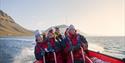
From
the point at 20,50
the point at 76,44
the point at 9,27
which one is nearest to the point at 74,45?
the point at 76,44

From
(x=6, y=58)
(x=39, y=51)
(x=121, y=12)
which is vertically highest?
(x=121, y=12)

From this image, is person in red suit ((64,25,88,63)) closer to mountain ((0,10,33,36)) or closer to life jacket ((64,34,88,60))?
life jacket ((64,34,88,60))

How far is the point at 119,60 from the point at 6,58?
5.62ft

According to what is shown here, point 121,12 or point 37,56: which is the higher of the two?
point 121,12

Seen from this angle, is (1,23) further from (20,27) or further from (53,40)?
(53,40)

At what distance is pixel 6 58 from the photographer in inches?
150

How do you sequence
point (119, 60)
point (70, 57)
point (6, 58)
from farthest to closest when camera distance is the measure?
point (6, 58) < point (119, 60) < point (70, 57)

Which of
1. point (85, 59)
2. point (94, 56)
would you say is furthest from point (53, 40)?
point (94, 56)

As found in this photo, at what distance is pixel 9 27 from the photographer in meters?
4.25

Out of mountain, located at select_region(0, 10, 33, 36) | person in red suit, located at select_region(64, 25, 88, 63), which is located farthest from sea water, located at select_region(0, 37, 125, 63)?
person in red suit, located at select_region(64, 25, 88, 63)

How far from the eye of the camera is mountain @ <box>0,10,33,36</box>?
385 cm

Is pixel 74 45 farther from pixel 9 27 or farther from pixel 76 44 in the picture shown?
pixel 9 27

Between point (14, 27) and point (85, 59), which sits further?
point (14, 27)

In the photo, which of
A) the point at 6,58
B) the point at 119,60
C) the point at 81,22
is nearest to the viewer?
the point at 119,60
